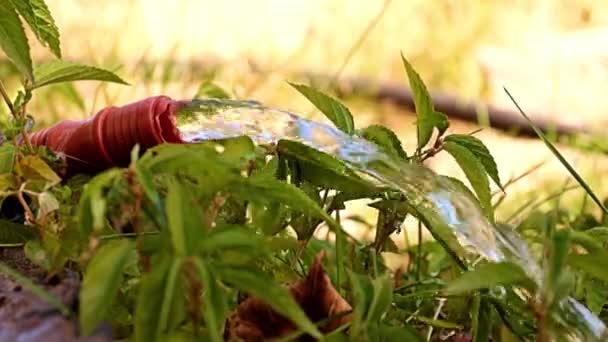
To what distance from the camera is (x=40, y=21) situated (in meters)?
1.11

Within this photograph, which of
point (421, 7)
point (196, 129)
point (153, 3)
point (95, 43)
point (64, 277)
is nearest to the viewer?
point (64, 277)

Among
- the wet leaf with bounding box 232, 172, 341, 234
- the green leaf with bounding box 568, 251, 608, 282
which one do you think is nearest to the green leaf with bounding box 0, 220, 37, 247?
the wet leaf with bounding box 232, 172, 341, 234

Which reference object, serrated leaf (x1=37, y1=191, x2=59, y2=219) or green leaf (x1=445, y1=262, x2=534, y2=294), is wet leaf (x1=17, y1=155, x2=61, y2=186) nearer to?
serrated leaf (x1=37, y1=191, x2=59, y2=219)

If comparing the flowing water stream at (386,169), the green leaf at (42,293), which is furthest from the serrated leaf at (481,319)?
the green leaf at (42,293)

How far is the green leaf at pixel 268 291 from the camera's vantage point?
0.80m

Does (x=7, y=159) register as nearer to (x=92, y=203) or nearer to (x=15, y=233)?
(x=15, y=233)

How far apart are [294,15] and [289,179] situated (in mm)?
4072

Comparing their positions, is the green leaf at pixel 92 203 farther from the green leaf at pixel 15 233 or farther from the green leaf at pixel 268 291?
the green leaf at pixel 15 233

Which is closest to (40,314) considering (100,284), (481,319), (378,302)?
(100,284)

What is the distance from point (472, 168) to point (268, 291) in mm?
434

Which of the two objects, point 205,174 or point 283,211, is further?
point 283,211

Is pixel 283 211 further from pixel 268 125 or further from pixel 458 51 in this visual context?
pixel 458 51

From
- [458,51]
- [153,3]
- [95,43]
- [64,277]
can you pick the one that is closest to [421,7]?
[458,51]

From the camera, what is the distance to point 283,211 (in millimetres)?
1129
